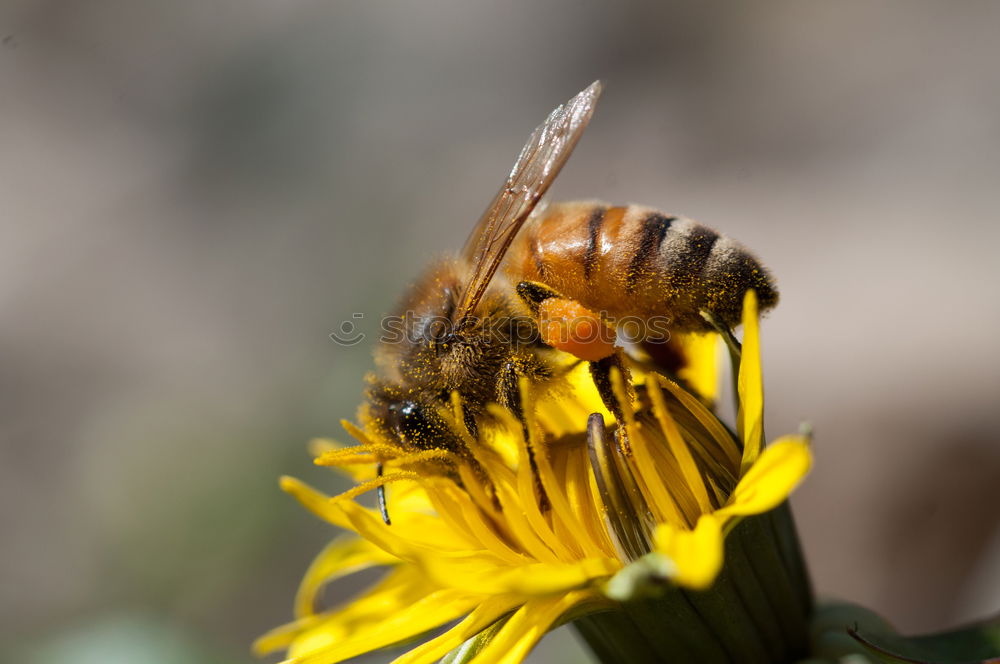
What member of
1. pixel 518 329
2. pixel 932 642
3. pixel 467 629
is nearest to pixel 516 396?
pixel 518 329

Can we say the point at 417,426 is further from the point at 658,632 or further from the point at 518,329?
the point at 658,632

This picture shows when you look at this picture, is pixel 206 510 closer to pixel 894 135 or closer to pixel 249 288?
pixel 249 288

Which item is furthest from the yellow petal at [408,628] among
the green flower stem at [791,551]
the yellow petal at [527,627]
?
the green flower stem at [791,551]

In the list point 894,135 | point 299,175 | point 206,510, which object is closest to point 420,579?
point 206,510

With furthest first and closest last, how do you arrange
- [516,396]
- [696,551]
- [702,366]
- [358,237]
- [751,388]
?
1. [358,237]
2. [702,366]
3. [516,396]
4. [751,388]
5. [696,551]

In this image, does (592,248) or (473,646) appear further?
(592,248)

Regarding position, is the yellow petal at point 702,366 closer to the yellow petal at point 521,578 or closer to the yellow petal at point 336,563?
the yellow petal at point 521,578
